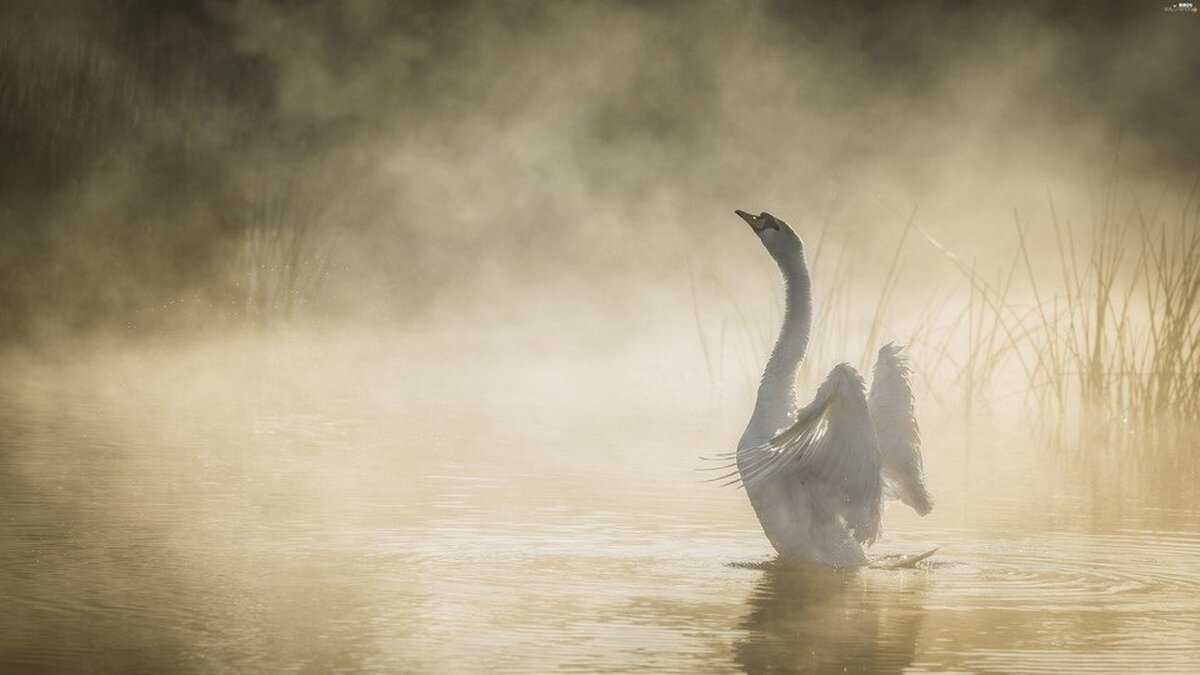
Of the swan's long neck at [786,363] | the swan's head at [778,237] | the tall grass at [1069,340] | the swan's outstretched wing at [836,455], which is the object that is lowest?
the swan's outstretched wing at [836,455]

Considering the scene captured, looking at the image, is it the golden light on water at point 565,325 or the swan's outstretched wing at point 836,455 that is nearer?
the golden light on water at point 565,325

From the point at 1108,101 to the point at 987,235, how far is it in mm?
2961

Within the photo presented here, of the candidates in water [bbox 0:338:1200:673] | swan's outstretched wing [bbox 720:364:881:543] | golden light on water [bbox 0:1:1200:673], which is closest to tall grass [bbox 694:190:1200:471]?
golden light on water [bbox 0:1:1200:673]

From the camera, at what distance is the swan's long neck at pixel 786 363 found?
8336 mm

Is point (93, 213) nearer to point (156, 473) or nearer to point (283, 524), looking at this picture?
point (156, 473)

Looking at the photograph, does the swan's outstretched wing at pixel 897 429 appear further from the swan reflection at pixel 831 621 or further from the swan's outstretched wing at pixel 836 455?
the swan reflection at pixel 831 621

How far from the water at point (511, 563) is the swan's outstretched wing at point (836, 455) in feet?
1.02

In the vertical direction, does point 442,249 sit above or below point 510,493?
above

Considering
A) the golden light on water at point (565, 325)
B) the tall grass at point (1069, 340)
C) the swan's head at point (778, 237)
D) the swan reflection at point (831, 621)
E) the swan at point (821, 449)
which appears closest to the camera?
the swan reflection at point (831, 621)

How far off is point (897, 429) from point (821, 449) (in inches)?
31.3

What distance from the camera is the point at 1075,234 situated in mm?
22156

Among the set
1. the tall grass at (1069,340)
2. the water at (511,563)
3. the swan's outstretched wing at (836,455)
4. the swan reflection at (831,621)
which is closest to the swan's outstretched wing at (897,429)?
the water at (511,563)

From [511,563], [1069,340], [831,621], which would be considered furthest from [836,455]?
[1069,340]

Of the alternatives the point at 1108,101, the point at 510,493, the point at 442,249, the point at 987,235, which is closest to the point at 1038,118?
the point at 1108,101
